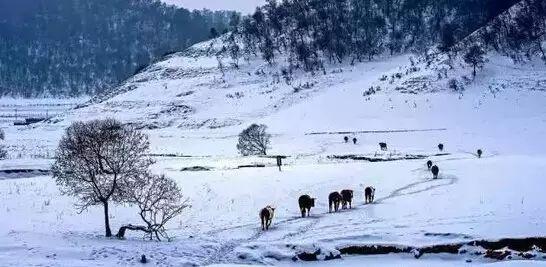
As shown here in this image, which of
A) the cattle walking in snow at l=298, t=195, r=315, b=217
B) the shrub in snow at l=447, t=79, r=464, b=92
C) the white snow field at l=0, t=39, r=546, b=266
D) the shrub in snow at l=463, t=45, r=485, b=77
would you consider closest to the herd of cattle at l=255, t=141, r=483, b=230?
the cattle walking in snow at l=298, t=195, r=315, b=217

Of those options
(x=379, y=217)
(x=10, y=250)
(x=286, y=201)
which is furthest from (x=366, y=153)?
(x=10, y=250)

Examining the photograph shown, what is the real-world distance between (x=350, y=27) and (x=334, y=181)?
103m

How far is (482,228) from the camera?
22.1m

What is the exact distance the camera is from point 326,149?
65.3 m

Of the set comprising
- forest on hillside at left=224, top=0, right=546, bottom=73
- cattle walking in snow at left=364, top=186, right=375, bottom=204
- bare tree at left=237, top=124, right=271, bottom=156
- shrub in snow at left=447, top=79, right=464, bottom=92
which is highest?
forest on hillside at left=224, top=0, right=546, bottom=73

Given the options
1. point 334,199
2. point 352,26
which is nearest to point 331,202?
point 334,199

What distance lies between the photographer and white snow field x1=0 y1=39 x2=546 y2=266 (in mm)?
21281

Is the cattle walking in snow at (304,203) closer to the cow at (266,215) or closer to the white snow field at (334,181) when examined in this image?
the white snow field at (334,181)

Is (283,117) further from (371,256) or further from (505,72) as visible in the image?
(371,256)

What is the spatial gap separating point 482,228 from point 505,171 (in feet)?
55.0

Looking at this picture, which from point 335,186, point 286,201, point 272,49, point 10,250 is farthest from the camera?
point 272,49

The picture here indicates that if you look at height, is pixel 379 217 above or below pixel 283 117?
below

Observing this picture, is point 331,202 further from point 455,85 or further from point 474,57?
point 474,57

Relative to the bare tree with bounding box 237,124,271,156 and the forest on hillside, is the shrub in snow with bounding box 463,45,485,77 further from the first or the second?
the bare tree with bounding box 237,124,271,156
